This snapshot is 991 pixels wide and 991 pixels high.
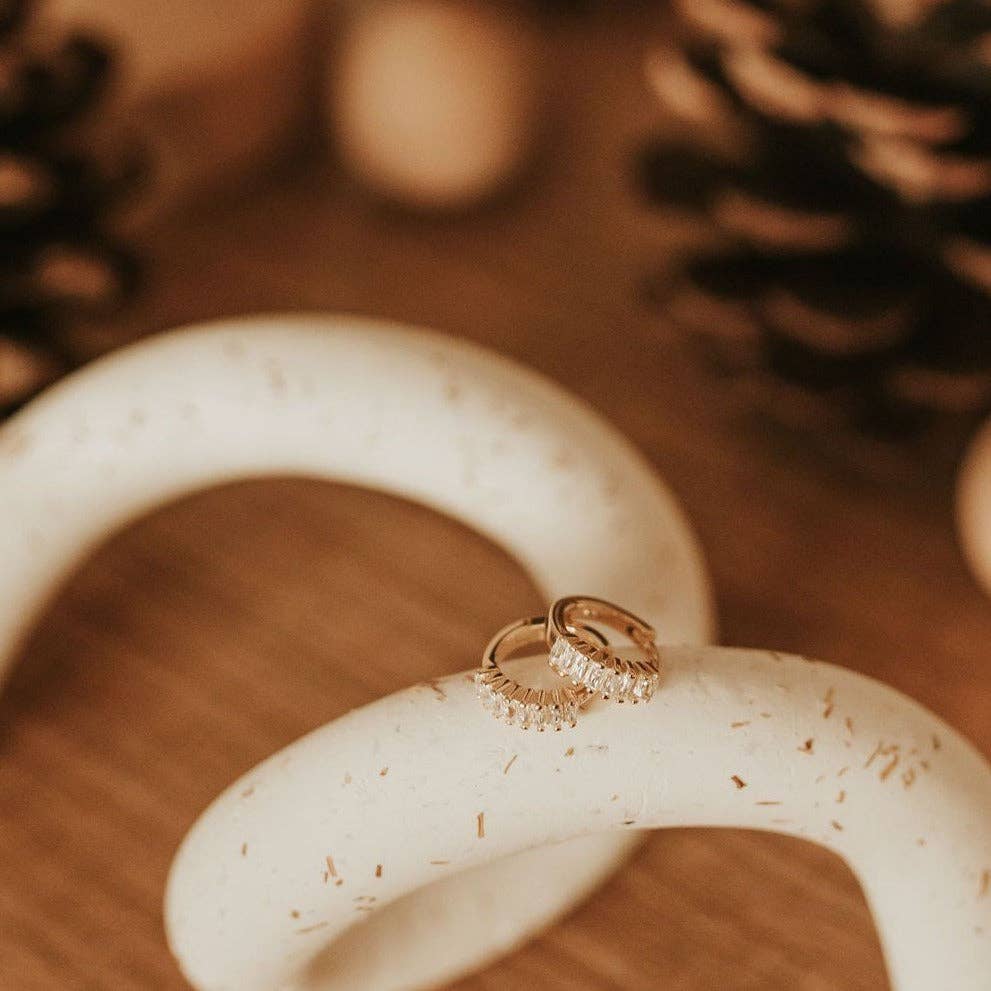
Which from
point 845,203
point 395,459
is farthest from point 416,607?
point 845,203

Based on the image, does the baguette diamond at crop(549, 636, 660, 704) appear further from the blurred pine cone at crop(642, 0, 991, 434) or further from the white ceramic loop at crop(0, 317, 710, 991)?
the blurred pine cone at crop(642, 0, 991, 434)

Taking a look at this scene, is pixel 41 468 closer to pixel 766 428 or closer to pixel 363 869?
pixel 363 869

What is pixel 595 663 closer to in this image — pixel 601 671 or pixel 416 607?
pixel 601 671

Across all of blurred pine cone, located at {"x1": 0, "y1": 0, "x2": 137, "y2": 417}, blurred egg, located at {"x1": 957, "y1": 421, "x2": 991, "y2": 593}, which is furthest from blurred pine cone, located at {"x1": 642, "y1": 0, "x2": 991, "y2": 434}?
blurred pine cone, located at {"x1": 0, "y1": 0, "x2": 137, "y2": 417}

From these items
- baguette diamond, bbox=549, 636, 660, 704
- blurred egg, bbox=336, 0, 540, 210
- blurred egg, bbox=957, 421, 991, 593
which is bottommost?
blurred egg, bbox=957, 421, 991, 593

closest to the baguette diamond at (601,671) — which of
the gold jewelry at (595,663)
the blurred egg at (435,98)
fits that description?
the gold jewelry at (595,663)
